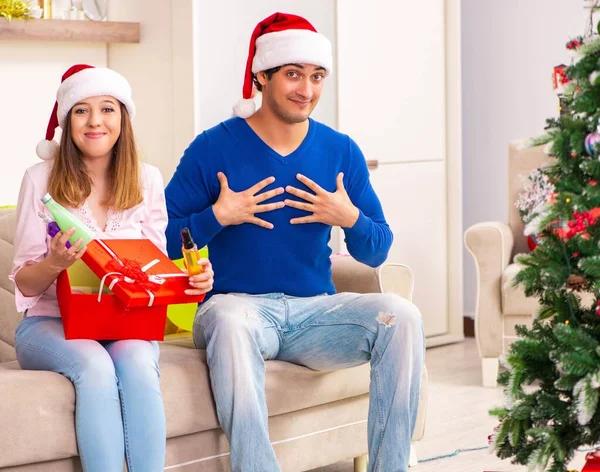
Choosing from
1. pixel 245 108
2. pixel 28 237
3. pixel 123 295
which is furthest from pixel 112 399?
pixel 245 108

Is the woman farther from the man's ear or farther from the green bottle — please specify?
the man's ear

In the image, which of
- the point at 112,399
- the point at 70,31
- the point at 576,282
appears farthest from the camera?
the point at 70,31

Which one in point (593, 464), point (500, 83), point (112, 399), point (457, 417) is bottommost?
point (457, 417)

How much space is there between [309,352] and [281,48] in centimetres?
79

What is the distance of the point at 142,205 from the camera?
2.64 m

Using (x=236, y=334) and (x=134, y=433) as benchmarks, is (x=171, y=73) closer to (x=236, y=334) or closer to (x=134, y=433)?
(x=236, y=334)

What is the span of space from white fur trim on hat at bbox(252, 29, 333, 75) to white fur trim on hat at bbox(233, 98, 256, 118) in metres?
0.09

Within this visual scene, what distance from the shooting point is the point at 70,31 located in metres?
3.85

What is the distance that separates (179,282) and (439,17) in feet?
9.63

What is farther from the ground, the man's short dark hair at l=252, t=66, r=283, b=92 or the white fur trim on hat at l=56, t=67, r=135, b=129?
the man's short dark hair at l=252, t=66, r=283, b=92

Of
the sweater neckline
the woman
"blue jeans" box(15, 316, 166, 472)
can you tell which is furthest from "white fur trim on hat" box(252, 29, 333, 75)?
"blue jeans" box(15, 316, 166, 472)

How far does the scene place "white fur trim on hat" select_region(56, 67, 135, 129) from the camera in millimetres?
2582

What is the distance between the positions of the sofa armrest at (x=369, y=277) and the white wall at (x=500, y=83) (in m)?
2.25

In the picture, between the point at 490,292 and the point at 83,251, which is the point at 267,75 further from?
the point at 490,292
